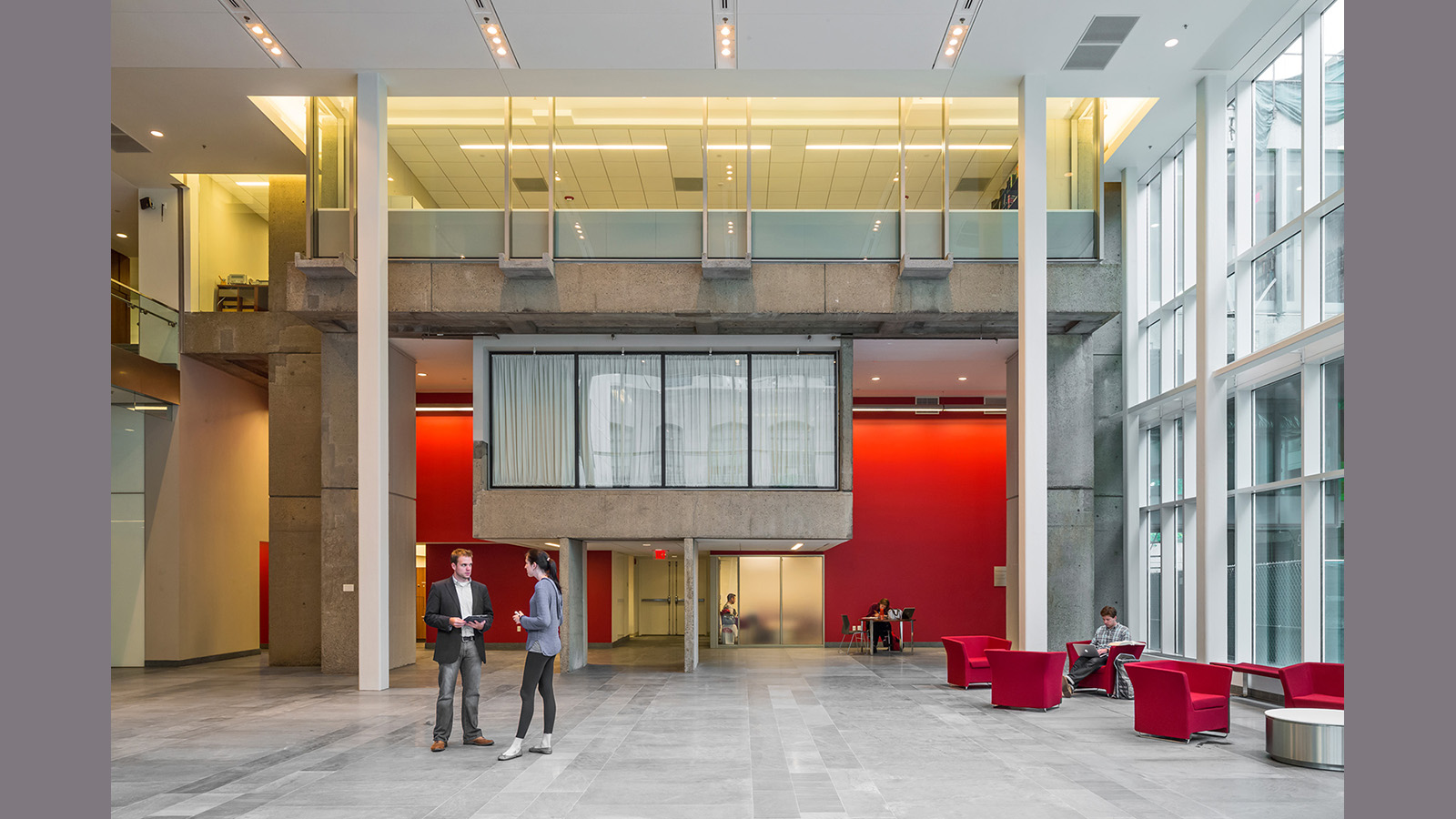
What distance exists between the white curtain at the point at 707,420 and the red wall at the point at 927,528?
6.90 m

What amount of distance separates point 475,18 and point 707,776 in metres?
9.64

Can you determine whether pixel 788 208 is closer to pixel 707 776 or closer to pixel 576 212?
pixel 576 212

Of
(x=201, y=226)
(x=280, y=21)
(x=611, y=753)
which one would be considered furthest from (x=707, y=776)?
(x=201, y=226)

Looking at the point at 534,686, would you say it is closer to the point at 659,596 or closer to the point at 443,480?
the point at 443,480

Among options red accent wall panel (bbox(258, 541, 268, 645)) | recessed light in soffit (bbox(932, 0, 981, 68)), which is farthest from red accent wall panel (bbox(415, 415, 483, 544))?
recessed light in soffit (bbox(932, 0, 981, 68))

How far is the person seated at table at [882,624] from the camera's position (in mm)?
22109

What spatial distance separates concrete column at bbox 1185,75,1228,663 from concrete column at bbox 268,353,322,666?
13755 millimetres

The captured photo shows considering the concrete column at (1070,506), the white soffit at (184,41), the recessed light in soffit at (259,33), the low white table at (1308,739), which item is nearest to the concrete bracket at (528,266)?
the recessed light in soffit at (259,33)

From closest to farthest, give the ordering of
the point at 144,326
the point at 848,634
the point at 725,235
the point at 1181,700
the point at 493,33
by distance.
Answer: the point at 1181,700
the point at 493,33
the point at 725,235
the point at 144,326
the point at 848,634

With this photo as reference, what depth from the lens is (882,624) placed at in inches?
873

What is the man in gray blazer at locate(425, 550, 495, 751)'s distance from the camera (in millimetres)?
9172

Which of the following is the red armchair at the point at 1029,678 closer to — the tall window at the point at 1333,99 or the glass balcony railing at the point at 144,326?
the tall window at the point at 1333,99

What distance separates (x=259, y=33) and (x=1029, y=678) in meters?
12.1

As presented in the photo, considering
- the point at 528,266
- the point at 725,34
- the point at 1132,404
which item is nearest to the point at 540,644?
the point at 725,34
